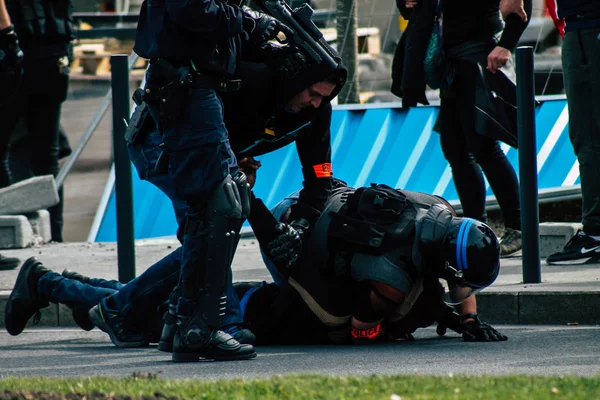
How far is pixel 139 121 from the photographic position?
A: 5.34 m

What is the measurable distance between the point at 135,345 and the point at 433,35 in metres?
2.81

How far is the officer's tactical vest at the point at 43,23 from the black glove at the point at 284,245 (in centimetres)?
409

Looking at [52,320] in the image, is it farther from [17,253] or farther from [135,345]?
[17,253]

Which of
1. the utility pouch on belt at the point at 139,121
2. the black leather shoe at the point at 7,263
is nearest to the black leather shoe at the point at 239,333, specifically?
the utility pouch on belt at the point at 139,121

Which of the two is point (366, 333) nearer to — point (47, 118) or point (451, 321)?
point (451, 321)

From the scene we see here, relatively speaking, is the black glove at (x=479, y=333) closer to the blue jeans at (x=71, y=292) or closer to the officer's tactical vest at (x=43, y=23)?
the blue jeans at (x=71, y=292)

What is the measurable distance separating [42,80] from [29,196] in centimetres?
82

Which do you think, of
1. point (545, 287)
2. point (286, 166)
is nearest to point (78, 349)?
point (545, 287)

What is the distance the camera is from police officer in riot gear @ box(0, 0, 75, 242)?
879cm

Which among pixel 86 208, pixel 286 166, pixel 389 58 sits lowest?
pixel 86 208

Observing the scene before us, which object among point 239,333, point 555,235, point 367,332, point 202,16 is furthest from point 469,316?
point 555,235

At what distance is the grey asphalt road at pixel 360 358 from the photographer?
15.7 feet

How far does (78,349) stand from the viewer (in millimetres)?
5742

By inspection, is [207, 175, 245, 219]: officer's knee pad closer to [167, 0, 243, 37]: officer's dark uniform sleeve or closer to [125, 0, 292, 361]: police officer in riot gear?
[125, 0, 292, 361]: police officer in riot gear
